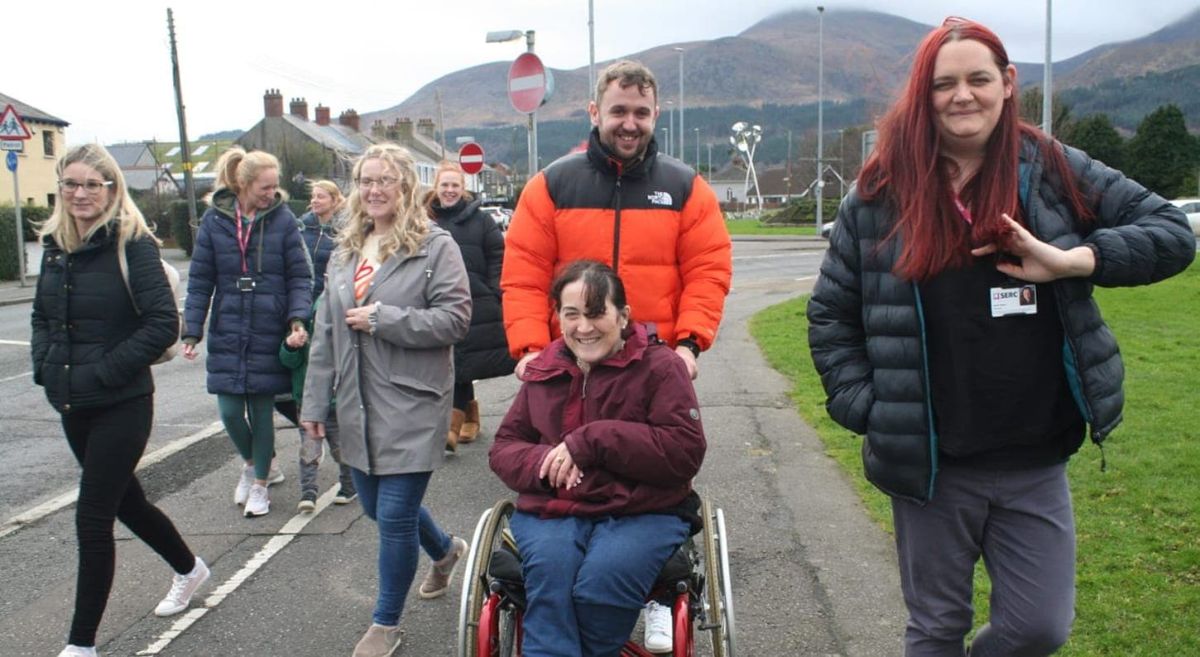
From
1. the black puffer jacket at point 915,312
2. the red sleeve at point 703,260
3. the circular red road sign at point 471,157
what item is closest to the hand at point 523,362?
the red sleeve at point 703,260

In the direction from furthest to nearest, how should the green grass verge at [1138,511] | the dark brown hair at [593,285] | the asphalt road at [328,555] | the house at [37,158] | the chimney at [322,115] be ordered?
the chimney at [322,115], the house at [37,158], the asphalt road at [328,555], the green grass verge at [1138,511], the dark brown hair at [593,285]

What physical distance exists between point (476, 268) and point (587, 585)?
4042 mm

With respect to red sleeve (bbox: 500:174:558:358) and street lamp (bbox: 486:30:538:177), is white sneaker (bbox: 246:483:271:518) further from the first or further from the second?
street lamp (bbox: 486:30:538:177)

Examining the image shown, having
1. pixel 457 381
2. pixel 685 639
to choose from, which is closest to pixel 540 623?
pixel 685 639

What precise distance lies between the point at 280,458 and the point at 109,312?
3246 mm

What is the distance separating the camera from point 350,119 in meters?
86.0

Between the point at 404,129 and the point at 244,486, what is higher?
the point at 404,129

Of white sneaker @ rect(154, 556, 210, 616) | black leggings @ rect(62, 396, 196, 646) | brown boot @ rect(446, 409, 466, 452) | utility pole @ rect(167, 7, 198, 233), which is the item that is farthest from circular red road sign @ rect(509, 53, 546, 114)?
utility pole @ rect(167, 7, 198, 233)

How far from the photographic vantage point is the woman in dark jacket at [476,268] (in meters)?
6.79

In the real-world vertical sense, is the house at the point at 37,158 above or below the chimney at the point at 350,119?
below

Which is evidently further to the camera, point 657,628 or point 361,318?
point 361,318

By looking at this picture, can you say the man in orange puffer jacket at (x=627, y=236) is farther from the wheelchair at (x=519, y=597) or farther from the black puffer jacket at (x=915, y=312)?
the black puffer jacket at (x=915, y=312)

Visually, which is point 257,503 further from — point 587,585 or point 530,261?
point 587,585

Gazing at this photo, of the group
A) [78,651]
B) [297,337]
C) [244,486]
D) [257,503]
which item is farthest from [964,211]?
[244,486]
